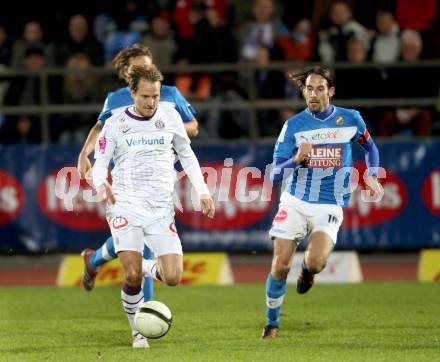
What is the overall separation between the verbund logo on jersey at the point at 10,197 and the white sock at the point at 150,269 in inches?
→ 254

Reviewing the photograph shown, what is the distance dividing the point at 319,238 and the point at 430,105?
6393 millimetres

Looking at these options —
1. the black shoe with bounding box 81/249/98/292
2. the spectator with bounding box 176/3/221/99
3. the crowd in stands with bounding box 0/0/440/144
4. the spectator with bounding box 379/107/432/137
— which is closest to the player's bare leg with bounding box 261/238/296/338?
the black shoe with bounding box 81/249/98/292

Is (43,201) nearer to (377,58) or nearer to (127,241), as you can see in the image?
(377,58)

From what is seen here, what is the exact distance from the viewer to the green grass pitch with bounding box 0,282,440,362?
28.2 feet

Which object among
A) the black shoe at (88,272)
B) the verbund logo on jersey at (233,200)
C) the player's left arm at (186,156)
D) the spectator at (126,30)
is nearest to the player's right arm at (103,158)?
the player's left arm at (186,156)

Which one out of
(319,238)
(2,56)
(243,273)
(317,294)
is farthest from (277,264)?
(2,56)

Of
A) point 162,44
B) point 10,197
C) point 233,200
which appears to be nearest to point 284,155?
point 233,200

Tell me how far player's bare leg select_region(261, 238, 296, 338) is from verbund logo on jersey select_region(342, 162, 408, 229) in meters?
5.76

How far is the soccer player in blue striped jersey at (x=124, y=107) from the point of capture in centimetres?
975

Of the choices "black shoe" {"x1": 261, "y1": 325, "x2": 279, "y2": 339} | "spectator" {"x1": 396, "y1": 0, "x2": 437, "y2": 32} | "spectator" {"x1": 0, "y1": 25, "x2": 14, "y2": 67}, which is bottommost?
"black shoe" {"x1": 261, "y1": 325, "x2": 279, "y2": 339}

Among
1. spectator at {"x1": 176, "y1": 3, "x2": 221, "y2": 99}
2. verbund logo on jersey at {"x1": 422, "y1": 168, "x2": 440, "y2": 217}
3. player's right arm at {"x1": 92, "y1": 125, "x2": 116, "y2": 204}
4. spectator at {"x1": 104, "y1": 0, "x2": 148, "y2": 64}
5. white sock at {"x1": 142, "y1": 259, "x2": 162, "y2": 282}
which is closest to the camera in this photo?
player's right arm at {"x1": 92, "y1": 125, "x2": 116, "y2": 204}

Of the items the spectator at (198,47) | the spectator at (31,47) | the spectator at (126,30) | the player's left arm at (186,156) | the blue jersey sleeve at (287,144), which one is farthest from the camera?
the spectator at (126,30)

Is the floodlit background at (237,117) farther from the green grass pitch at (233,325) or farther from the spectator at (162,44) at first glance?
the green grass pitch at (233,325)

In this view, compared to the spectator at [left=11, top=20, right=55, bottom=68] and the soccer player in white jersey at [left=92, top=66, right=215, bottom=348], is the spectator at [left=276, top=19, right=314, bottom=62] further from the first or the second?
the soccer player in white jersey at [left=92, top=66, right=215, bottom=348]
